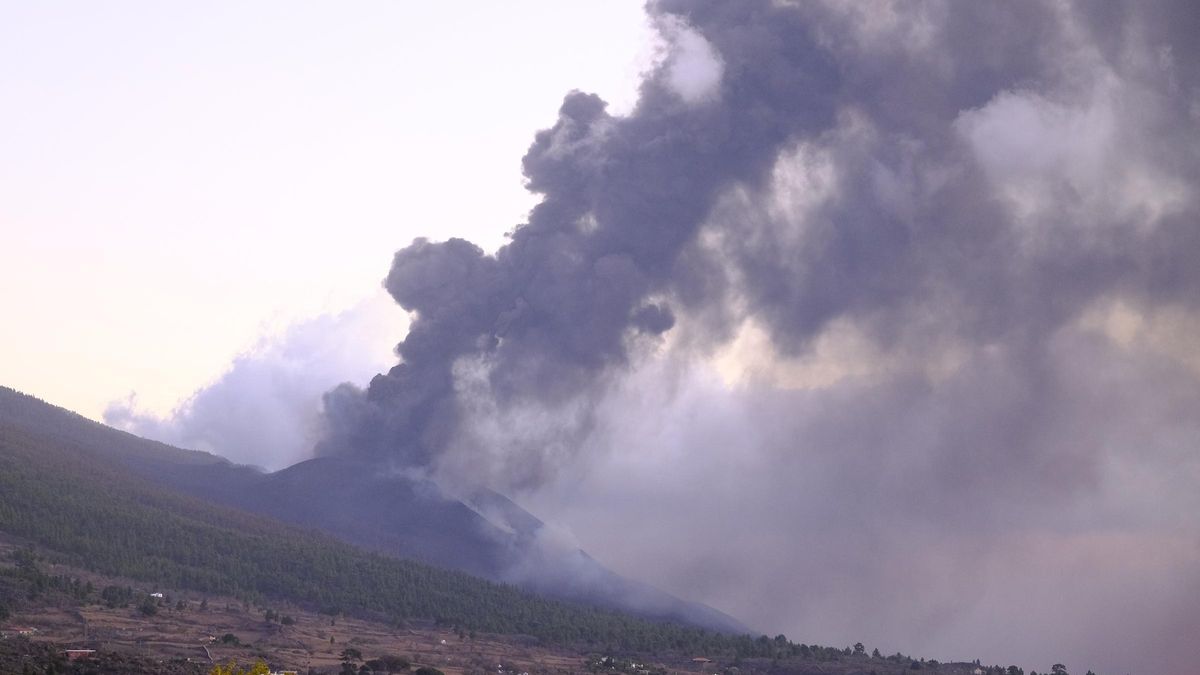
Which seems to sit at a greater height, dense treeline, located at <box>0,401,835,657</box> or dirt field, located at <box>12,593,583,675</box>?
dense treeline, located at <box>0,401,835,657</box>

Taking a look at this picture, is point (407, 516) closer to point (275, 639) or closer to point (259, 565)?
point (259, 565)

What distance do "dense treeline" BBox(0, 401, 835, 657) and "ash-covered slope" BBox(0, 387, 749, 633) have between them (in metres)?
14.7

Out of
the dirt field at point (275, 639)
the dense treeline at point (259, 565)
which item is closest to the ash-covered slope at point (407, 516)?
the dense treeline at point (259, 565)

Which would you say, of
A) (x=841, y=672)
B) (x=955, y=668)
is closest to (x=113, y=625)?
(x=841, y=672)

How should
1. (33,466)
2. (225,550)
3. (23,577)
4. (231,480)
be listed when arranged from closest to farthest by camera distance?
(23,577) < (225,550) < (33,466) < (231,480)

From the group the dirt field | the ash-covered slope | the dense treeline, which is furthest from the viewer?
the ash-covered slope

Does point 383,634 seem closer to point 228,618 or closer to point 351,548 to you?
point 228,618

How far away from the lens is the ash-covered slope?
14812 cm

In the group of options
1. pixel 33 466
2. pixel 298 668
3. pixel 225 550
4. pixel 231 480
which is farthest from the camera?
pixel 231 480

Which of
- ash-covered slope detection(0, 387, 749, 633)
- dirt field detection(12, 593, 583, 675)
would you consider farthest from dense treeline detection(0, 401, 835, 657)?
ash-covered slope detection(0, 387, 749, 633)

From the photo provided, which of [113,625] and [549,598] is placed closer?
[113,625]

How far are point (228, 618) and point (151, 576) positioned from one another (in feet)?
41.8

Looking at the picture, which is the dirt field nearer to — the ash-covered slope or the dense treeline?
the dense treeline

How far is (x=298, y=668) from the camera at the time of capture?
83125 millimetres
